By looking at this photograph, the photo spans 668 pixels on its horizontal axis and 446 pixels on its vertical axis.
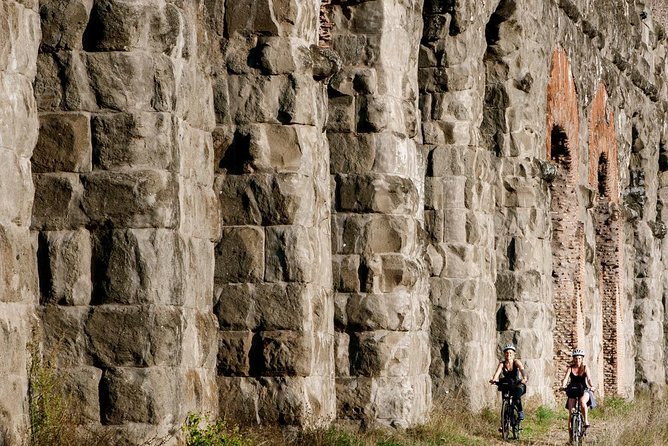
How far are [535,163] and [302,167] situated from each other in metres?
8.28

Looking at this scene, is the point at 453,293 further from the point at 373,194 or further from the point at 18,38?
the point at 18,38

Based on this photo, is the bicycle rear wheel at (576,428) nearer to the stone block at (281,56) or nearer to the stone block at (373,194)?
the stone block at (373,194)

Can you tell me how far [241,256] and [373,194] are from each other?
8.16 feet

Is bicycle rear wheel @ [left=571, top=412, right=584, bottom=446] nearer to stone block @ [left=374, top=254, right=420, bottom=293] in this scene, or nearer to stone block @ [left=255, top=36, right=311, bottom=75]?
stone block @ [left=374, top=254, right=420, bottom=293]

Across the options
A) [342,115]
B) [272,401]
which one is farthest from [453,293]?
[272,401]

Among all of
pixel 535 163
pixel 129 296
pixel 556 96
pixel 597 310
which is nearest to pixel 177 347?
pixel 129 296

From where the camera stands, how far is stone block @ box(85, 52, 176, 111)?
10.8 m

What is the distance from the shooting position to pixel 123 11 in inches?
427

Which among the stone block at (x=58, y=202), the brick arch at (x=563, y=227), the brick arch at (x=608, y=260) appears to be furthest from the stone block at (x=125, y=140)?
the brick arch at (x=608, y=260)

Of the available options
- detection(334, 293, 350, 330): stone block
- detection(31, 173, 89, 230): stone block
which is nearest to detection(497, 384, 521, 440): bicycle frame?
detection(334, 293, 350, 330): stone block

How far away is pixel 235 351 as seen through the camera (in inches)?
509

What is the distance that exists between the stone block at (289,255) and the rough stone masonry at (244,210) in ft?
0.06

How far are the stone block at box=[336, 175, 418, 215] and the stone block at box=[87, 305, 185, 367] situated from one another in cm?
460

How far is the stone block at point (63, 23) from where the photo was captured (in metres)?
10.8
